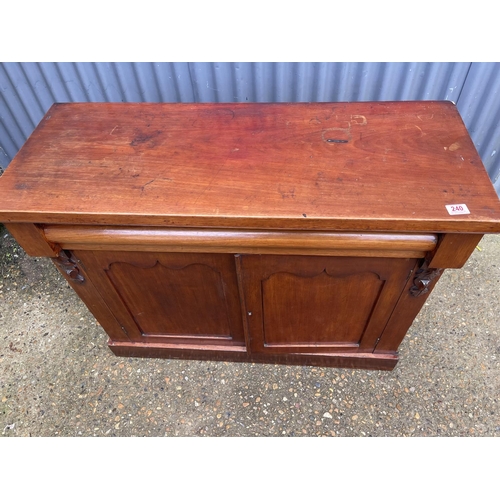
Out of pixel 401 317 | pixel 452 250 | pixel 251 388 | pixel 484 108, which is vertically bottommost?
pixel 251 388

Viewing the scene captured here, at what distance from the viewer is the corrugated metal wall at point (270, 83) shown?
1672mm

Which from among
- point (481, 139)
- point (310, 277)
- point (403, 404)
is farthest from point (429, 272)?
point (481, 139)

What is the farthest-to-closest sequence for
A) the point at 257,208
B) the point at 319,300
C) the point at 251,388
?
the point at 251,388 < the point at 319,300 < the point at 257,208

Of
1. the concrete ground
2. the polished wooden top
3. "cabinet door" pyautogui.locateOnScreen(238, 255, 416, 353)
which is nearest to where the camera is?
the polished wooden top

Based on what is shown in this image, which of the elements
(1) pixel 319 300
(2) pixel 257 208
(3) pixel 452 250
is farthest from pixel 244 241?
(3) pixel 452 250

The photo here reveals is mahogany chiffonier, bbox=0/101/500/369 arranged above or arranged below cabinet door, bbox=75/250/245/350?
above

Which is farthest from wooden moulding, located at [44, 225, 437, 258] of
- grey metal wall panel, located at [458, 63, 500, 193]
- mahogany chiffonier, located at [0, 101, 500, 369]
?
grey metal wall panel, located at [458, 63, 500, 193]

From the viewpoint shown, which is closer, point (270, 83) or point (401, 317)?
point (401, 317)

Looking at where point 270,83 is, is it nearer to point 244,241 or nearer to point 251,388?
point 244,241

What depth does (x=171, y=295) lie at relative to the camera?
1.42 metres

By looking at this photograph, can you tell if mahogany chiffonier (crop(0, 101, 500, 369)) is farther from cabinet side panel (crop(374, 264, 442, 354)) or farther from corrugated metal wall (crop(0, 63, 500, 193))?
corrugated metal wall (crop(0, 63, 500, 193))

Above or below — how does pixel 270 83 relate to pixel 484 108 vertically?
above

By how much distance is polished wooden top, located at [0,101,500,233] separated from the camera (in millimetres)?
1061

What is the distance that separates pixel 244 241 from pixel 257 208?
0.11 meters
